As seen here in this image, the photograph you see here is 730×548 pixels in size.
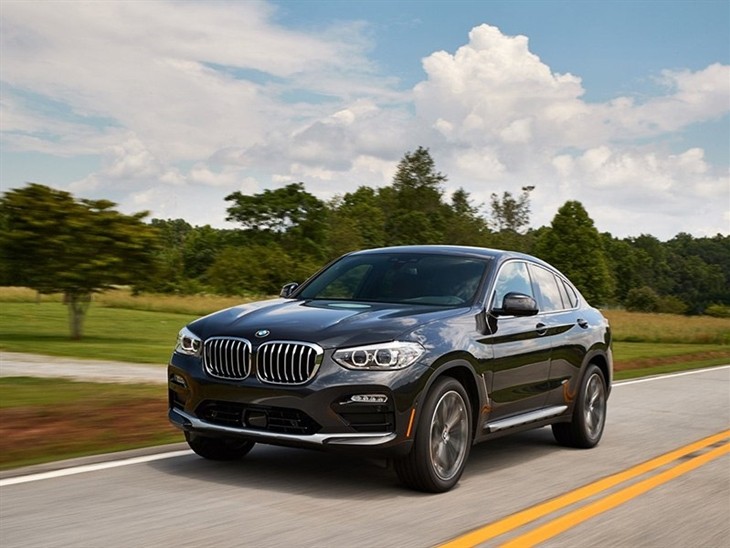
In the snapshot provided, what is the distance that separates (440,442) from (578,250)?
277ft

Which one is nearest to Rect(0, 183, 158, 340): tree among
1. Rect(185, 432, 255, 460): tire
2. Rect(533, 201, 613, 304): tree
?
Rect(185, 432, 255, 460): tire

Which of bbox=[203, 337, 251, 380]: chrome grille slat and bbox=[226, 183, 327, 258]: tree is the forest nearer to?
bbox=[226, 183, 327, 258]: tree

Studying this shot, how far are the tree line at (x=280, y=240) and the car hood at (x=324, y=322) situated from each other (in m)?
15.4

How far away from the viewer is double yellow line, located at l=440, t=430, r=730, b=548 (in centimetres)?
576

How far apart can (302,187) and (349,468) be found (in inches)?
3154

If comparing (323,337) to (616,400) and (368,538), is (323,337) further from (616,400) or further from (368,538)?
(616,400)

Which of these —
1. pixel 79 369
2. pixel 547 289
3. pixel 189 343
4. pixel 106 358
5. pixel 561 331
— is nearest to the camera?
Answer: pixel 189 343

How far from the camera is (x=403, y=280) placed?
26.6 feet

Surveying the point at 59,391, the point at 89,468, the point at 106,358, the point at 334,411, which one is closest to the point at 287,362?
the point at 334,411

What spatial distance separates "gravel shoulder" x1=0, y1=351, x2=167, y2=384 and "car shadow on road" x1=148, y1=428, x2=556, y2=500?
626cm

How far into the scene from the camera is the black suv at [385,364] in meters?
6.50

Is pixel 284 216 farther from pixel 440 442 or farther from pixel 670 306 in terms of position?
pixel 440 442

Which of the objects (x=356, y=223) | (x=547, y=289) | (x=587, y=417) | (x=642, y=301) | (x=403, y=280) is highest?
(x=356, y=223)

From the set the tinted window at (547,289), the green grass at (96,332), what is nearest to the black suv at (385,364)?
the tinted window at (547,289)
